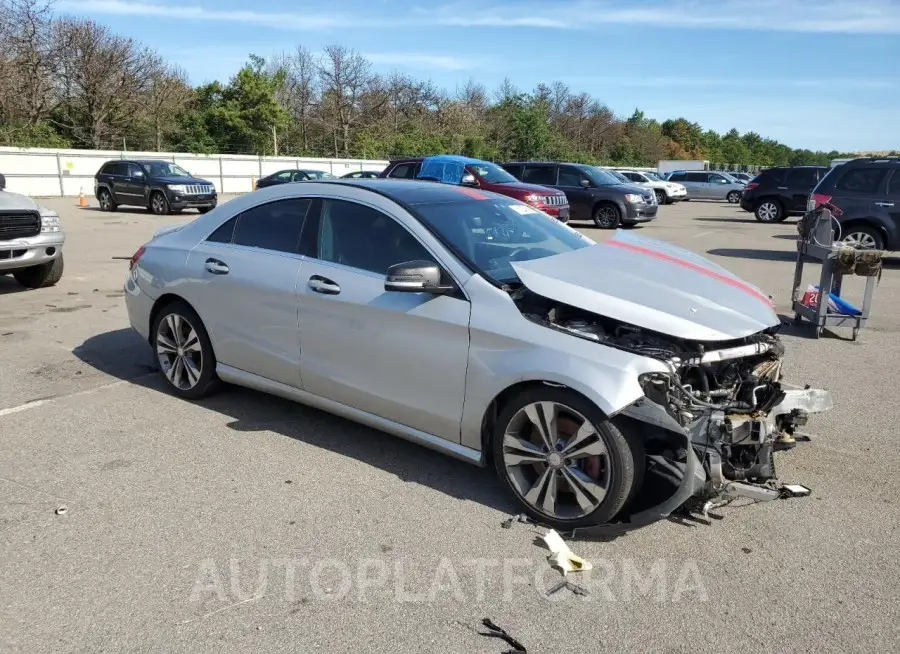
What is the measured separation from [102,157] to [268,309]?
3514 centimetres

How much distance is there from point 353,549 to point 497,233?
6.75ft

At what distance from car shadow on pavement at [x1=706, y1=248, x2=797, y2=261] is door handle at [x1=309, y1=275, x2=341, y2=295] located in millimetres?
11876

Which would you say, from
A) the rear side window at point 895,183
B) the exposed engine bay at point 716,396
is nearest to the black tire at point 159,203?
the rear side window at point 895,183

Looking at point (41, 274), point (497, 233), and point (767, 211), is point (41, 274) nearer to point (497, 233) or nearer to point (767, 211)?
point (497, 233)

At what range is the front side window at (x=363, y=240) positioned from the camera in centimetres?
421

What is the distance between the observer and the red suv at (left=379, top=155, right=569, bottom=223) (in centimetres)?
1650

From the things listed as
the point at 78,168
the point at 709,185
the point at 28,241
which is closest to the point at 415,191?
the point at 28,241

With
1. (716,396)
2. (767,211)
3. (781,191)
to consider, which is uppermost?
(781,191)

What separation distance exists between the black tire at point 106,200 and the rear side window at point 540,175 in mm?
13811

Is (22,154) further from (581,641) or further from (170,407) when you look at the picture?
(581,641)

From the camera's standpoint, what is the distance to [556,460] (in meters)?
3.54

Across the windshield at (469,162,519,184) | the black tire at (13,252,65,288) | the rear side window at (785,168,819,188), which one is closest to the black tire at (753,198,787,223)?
the rear side window at (785,168,819,188)

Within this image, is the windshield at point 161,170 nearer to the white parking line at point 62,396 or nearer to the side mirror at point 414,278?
the white parking line at point 62,396

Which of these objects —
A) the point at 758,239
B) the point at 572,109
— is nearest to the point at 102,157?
the point at 758,239
